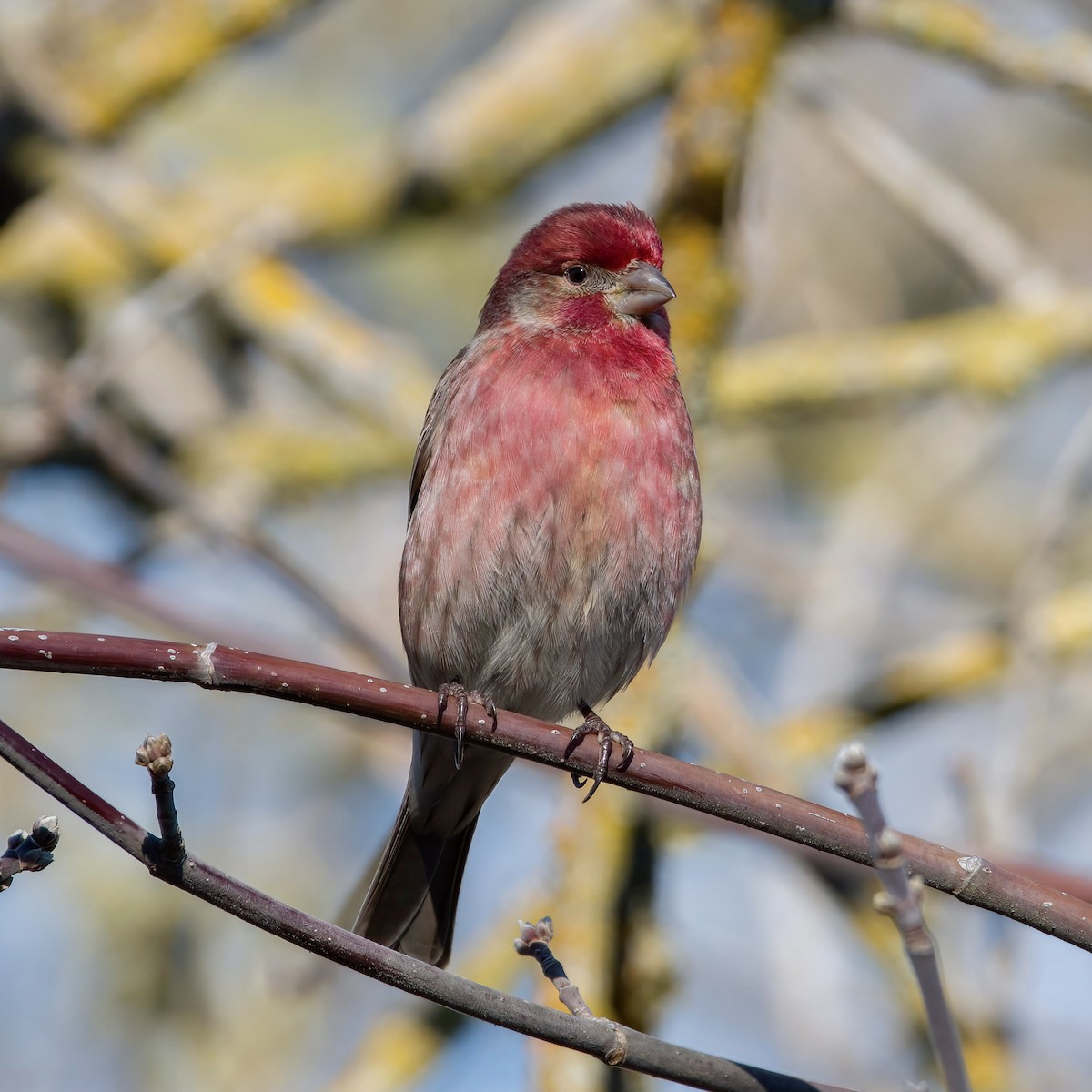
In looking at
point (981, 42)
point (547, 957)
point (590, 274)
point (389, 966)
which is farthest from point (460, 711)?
point (981, 42)

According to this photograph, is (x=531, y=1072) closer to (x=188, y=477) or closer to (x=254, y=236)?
(x=188, y=477)

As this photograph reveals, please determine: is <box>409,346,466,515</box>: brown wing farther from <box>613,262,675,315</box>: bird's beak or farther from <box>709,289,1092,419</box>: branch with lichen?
<box>709,289,1092,419</box>: branch with lichen

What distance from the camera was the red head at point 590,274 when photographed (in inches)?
202

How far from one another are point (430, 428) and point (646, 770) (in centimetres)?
215

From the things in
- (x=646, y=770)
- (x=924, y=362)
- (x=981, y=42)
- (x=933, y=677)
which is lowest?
(x=646, y=770)

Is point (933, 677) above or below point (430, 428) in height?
above

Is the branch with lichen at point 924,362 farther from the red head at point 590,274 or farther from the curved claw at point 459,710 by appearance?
the curved claw at point 459,710

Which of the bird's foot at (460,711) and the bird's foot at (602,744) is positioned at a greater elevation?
the bird's foot at (602,744)

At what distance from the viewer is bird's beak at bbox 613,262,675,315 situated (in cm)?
507

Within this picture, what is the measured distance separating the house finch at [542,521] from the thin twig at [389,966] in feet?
4.64

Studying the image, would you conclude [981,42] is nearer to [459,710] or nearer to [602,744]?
[602,744]

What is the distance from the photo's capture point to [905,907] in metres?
2.23

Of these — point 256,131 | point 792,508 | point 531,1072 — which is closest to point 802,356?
point 531,1072

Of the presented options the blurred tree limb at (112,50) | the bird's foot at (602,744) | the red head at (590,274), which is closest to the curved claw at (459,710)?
the bird's foot at (602,744)
